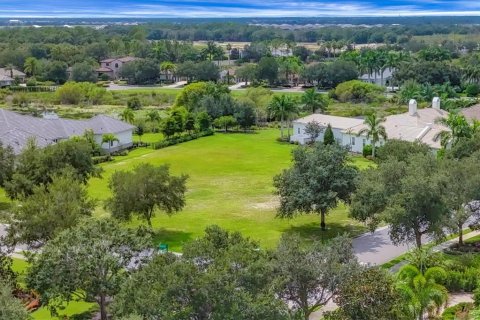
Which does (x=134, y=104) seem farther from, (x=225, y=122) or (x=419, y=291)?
(x=419, y=291)

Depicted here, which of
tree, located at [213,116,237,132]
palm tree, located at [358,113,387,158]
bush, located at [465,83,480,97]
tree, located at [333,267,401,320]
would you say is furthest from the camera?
bush, located at [465,83,480,97]

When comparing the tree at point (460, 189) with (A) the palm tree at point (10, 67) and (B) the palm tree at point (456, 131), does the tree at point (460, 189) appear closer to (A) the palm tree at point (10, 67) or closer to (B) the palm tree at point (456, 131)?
(B) the palm tree at point (456, 131)

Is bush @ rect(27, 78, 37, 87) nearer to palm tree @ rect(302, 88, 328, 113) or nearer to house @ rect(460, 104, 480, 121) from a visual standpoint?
palm tree @ rect(302, 88, 328, 113)

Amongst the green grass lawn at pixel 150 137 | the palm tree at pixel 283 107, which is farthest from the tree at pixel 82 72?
the palm tree at pixel 283 107

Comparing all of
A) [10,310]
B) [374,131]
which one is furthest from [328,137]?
[10,310]

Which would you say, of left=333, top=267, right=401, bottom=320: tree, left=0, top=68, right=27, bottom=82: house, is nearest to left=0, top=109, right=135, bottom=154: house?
left=333, top=267, right=401, bottom=320: tree

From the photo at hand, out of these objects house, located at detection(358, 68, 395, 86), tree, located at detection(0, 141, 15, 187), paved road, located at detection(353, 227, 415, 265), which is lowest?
house, located at detection(358, 68, 395, 86)

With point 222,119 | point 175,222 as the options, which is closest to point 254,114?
point 222,119
